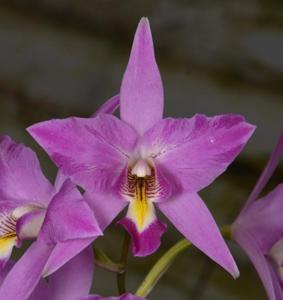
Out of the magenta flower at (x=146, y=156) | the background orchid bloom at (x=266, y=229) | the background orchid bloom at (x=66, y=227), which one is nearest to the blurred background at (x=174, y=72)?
the background orchid bloom at (x=266, y=229)


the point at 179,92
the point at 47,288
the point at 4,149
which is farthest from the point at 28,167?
the point at 179,92

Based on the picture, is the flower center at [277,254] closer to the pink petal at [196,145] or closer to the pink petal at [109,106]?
the pink petal at [196,145]

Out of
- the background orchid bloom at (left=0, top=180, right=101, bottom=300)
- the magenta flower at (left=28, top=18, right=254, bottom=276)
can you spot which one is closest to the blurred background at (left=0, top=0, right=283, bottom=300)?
the magenta flower at (left=28, top=18, right=254, bottom=276)

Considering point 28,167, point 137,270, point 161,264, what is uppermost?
point 28,167

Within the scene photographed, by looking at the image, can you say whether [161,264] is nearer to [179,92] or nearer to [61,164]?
[61,164]

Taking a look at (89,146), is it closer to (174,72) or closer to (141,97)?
(141,97)

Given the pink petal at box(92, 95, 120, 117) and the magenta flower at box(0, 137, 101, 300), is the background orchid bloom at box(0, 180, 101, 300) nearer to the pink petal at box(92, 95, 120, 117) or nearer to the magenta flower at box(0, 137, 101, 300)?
the magenta flower at box(0, 137, 101, 300)

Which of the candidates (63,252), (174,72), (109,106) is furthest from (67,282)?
(174,72)
